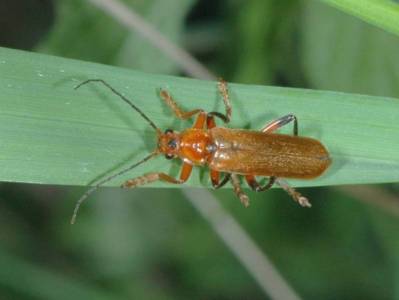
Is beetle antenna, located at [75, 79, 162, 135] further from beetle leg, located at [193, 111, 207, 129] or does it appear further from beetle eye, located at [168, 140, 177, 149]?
beetle leg, located at [193, 111, 207, 129]

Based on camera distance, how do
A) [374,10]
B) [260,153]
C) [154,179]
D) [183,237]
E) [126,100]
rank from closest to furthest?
1. [374,10]
2. [126,100]
3. [154,179]
4. [260,153]
5. [183,237]

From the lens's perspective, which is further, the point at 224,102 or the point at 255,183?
the point at 255,183

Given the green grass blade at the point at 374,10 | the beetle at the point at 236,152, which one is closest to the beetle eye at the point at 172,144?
the beetle at the point at 236,152

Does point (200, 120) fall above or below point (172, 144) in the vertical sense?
above

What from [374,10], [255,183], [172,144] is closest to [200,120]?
[172,144]

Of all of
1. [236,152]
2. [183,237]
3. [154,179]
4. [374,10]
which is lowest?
[154,179]

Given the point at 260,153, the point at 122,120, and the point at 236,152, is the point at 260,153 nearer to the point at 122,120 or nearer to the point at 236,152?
the point at 236,152

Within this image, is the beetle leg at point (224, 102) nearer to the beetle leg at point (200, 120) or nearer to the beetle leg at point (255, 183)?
the beetle leg at point (200, 120)

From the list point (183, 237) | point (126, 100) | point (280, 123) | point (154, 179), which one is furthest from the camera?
point (183, 237)

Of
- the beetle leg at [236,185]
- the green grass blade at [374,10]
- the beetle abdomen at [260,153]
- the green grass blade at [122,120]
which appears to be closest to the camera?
the green grass blade at [374,10]
